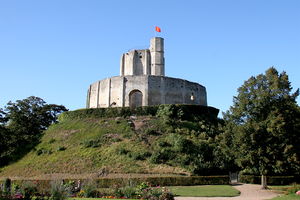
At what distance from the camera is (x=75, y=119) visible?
40750 mm

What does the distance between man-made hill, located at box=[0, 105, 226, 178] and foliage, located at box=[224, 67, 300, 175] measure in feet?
18.8

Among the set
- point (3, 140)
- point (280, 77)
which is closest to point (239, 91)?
point (280, 77)

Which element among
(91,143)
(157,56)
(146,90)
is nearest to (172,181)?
(91,143)

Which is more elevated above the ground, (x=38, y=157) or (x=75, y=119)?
(x=75, y=119)

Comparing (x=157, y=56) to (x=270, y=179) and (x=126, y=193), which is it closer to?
(x=270, y=179)

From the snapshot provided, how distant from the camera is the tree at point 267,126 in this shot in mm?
22625

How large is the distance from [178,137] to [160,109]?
23.9ft

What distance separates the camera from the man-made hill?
1133 inches

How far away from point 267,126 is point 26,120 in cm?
3815

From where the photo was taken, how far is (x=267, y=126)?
76.0ft

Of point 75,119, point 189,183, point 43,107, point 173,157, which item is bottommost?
point 189,183

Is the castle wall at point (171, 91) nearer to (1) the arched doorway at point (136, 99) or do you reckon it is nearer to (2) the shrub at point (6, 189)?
(1) the arched doorway at point (136, 99)

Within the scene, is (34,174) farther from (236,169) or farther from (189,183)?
(236,169)

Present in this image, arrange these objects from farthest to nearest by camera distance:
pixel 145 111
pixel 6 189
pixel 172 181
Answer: pixel 145 111 < pixel 172 181 < pixel 6 189
